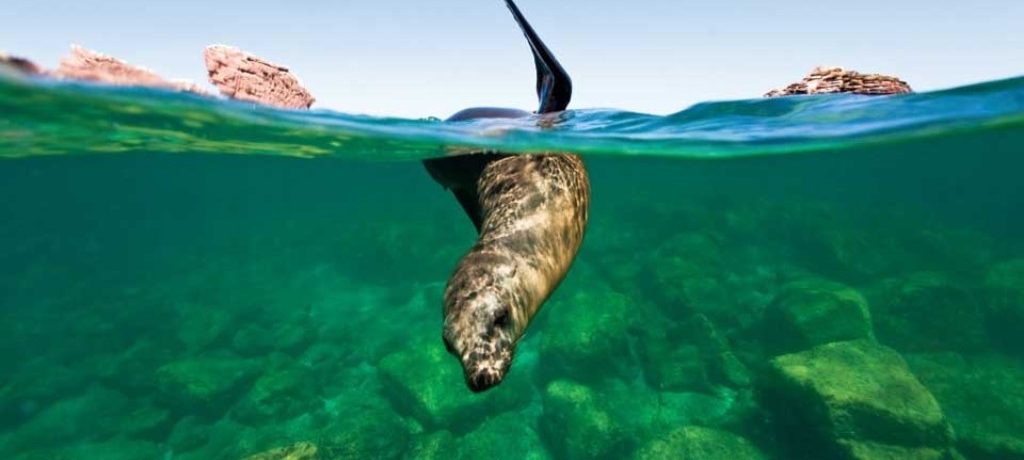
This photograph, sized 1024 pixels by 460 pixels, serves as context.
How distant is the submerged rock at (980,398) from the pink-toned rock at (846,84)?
7.38m

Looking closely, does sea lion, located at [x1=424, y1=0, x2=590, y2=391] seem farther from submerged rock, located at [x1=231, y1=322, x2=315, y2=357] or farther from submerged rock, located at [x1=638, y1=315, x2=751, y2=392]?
submerged rock, located at [x1=231, y1=322, x2=315, y2=357]

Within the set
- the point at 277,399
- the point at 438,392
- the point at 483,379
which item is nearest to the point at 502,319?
the point at 483,379

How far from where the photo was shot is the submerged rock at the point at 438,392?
1183cm

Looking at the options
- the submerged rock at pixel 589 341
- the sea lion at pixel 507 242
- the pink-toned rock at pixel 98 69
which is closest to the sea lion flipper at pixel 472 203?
the sea lion at pixel 507 242

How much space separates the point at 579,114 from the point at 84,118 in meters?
10.1

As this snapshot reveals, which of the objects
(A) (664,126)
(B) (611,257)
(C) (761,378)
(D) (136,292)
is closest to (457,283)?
(A) (664,126)

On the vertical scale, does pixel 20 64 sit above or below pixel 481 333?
above

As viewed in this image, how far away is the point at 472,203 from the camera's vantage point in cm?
450

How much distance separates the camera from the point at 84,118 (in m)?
10.3

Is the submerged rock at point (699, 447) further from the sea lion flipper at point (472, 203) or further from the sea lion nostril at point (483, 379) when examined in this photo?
the sea lion nostril at point (483, 379)

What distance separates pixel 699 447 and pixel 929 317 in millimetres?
10813

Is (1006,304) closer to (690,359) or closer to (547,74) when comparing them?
(690,359)

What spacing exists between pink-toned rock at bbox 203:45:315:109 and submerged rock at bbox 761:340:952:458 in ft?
37.6

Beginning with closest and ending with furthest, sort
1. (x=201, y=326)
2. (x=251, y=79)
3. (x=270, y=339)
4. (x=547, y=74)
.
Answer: (x=547, y=74) < (x=251, y=79) < (x=270, y=339) < (x=201, y=326)
